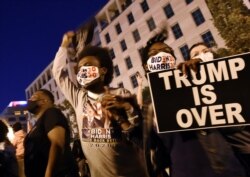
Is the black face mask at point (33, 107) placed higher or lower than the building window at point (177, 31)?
lower

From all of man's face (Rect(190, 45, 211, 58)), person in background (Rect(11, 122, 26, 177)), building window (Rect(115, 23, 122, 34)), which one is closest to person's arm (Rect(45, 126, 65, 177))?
man's face (Rect(190, 45, 211, 58))

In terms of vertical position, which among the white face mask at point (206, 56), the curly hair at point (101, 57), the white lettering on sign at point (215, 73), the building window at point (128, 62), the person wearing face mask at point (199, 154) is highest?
the building window at point (128, 62)

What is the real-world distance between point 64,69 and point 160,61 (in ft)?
3.60

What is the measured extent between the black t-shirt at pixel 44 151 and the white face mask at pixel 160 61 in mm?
1040

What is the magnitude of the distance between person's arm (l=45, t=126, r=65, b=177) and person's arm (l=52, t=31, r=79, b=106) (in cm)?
33

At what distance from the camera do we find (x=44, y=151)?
3.12m

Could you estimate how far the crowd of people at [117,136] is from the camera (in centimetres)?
234

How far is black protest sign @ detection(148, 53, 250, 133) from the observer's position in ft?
7.21

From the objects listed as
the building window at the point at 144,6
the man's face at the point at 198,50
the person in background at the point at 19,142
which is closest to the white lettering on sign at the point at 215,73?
the man's face at the point at 198,50

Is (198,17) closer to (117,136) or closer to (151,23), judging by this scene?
(151,23)

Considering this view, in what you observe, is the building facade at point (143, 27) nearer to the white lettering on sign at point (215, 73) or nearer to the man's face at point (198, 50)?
the man's face at point (198, 50)

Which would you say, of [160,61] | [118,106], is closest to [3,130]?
[118,106]

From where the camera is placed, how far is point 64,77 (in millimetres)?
3391

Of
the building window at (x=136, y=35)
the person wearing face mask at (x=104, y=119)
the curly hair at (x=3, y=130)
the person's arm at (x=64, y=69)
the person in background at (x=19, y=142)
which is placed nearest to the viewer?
the person wearing face mask at (x=104, y=119)
